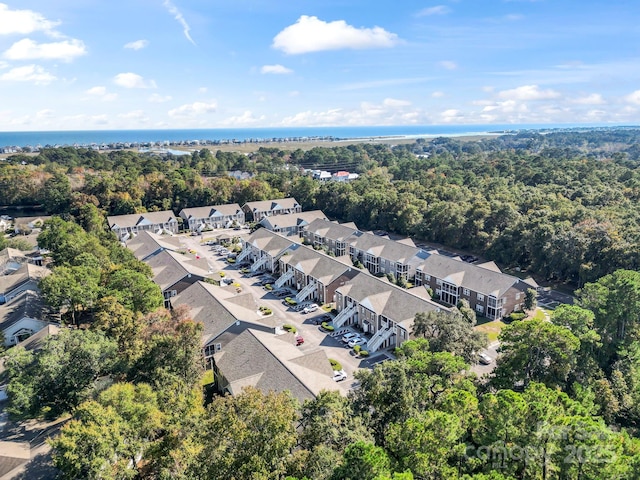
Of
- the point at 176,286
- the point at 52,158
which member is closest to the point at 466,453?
the point at 176,286

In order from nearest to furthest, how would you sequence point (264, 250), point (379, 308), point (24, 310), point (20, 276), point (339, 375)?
point (339, 375) < point (24, 310) < point (379, 308) < point (20, 276) < point (264, 250)

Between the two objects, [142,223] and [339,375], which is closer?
[339,375]

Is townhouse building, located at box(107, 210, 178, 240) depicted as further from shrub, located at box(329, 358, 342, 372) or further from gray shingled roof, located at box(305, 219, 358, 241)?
shrub, located at box(329, 358, 342, 372)

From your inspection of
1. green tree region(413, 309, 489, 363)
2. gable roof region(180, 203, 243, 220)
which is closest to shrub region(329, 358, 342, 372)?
green tree region(413, 309, 489, 363)

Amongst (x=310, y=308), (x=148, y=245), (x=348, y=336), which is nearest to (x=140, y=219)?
(x=148, y=245)

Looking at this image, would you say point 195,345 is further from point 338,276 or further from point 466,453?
point 338,276

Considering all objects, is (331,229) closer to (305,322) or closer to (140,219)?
(305,322)

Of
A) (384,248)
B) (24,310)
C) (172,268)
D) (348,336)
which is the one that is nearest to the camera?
(24,310)
